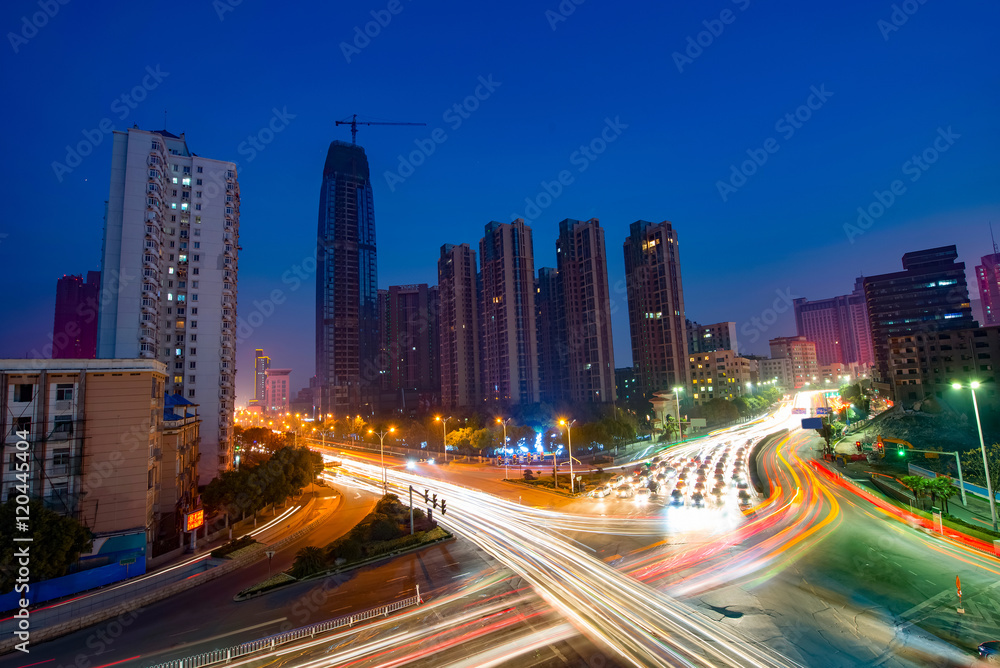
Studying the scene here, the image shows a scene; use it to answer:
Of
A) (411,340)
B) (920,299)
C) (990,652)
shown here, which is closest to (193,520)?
(990,652)

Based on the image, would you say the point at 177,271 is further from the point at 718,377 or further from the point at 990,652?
the point at 718,377

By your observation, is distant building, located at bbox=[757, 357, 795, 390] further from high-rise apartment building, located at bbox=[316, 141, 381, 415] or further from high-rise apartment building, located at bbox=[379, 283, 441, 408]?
high-rise apartment building, located at bbox=[316, 141, 381, 415]

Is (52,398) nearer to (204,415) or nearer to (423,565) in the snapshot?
(423,565)

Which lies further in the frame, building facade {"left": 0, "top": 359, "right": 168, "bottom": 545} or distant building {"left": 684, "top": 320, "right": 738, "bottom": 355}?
distant building {"left": 684, "top": 320, "right": 738, "bottom": 355}

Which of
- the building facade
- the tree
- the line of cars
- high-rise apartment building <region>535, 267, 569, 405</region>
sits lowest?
the line of cars

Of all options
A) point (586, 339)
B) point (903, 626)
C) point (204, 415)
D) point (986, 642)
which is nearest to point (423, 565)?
point (903, 626)

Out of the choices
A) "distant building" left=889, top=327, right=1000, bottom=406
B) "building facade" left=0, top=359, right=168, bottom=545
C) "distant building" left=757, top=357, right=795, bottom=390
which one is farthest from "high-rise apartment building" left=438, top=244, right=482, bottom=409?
"distant building" left=757, top=357, right=795, bottom=390
